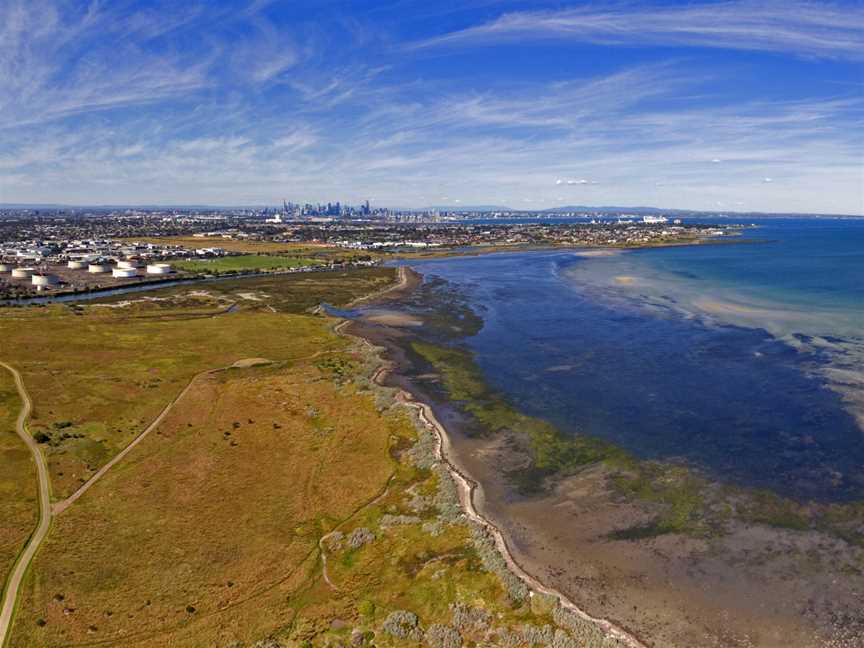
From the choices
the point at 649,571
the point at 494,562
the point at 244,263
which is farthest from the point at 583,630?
the point at 244,263

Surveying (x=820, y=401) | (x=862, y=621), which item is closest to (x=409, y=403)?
(x=862, y=621)

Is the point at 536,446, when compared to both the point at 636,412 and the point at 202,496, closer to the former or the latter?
the point at 636,412

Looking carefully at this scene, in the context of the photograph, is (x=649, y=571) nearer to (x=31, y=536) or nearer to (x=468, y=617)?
(x=468, y=617)

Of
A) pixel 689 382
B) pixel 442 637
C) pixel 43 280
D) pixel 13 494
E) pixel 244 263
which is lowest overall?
pixel 442 637

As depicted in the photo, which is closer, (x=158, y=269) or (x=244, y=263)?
(x=158, y=269)

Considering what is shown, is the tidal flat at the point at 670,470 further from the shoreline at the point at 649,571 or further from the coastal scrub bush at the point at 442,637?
the coastal scrub bush at the point at 442,637

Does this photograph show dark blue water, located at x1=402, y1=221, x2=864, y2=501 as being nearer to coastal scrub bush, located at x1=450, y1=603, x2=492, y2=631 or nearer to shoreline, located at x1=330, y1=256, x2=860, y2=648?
shoreline, located at x1=330, y1=256, x2=860, y2=648
